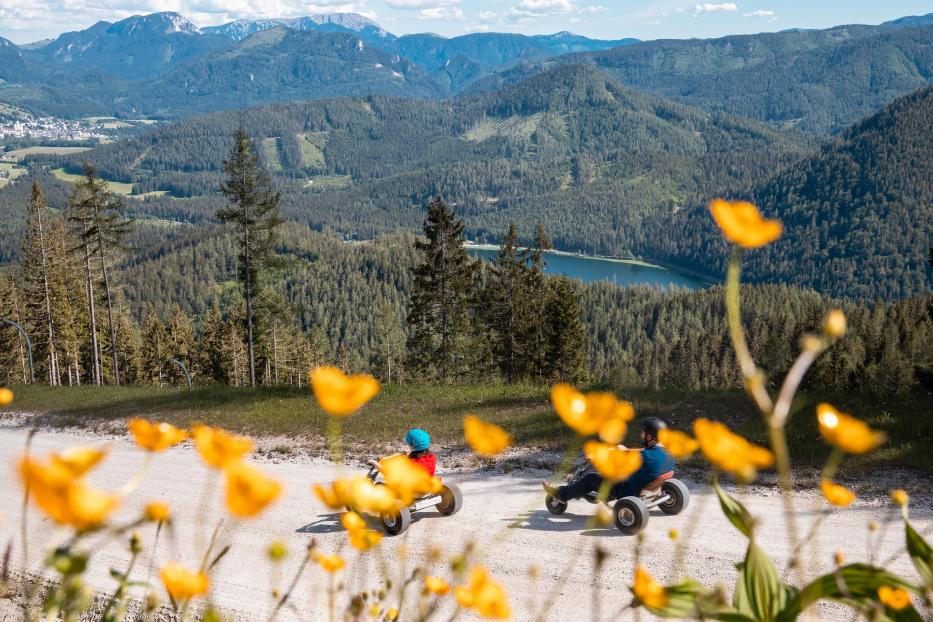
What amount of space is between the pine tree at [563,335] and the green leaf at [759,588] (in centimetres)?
3627

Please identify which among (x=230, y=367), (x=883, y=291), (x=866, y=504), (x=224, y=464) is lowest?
(x=883, y=291)

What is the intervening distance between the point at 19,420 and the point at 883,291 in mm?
211678

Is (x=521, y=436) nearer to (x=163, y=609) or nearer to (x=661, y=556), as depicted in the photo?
(x=661, y=556)

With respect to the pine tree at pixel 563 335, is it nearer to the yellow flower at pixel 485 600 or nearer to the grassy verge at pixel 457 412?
the grassy verge at pixel 457 412

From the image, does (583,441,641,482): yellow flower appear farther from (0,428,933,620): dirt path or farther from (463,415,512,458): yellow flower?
(0,428,933,620): dirt path

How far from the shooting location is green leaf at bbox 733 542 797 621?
6.45 feet

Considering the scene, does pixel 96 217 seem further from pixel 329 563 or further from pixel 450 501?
pixel 329 563

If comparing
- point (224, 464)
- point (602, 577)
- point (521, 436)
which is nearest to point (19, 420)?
point (521, 436)

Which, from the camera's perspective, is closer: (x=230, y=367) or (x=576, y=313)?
(x=576, y=313)

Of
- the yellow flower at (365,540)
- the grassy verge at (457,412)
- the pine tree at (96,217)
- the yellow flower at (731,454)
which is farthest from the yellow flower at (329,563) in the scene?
the pine tree at (96,217)

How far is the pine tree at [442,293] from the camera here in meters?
32.1

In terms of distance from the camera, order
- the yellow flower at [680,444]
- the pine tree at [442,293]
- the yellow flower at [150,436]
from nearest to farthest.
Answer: the yellow flower at [150,436] < the yellow flower at [680,444] < the pine tree at [442,293]

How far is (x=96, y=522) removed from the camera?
697mm

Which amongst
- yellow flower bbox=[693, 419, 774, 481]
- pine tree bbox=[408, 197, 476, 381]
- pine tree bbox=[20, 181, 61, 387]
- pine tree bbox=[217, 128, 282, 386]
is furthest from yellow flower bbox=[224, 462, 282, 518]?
pine tree bbox=[20, 181, 61, 387]
